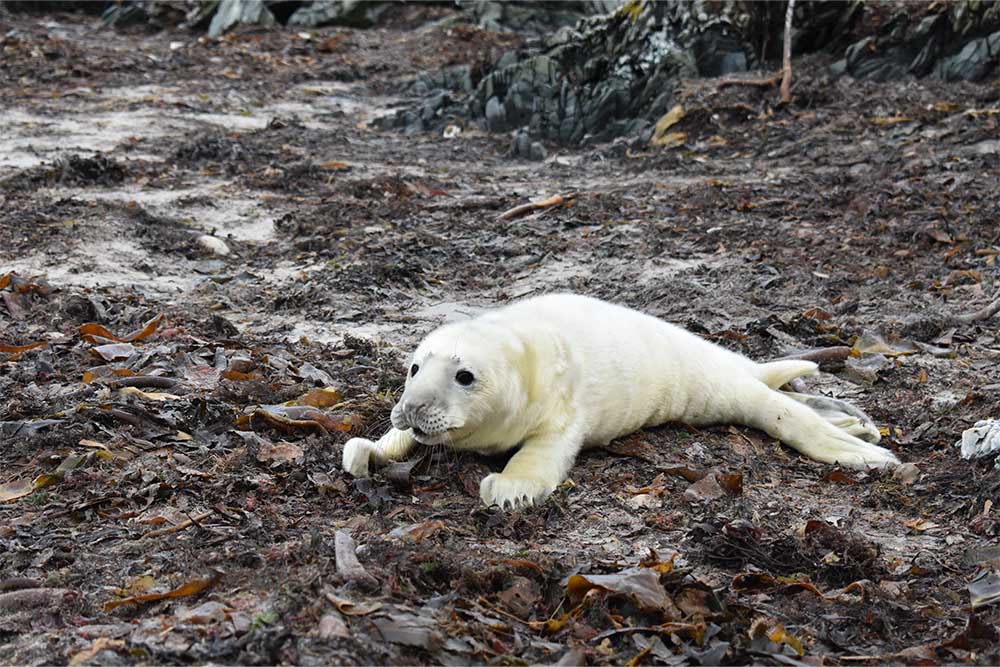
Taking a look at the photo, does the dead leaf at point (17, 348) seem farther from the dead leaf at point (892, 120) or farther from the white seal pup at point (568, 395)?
the dead leaf at point (892, 120)

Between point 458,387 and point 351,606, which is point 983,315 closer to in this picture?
point 458,387

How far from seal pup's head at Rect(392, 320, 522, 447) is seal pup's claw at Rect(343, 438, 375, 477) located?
193 millimetres

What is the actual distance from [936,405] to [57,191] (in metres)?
7.32

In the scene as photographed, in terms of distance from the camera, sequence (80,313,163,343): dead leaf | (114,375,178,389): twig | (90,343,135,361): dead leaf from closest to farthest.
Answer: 1. (114,375,178,389): twig
2. (90,343,135,361): dead leaf
3. (80,313,163,343): dead leaf

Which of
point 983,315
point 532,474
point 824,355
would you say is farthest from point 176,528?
point 983,315

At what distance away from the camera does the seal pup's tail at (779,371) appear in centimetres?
498

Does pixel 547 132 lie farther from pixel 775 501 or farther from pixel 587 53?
pixel 775 501

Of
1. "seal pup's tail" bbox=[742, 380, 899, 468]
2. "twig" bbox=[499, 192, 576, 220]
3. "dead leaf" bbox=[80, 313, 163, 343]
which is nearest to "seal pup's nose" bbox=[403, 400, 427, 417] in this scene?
"seal pup's tail" bbox=[742, 380, 899, 468]

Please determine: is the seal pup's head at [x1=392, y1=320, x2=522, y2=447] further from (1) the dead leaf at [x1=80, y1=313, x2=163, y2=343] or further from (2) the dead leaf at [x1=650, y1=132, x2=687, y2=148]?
(2) the dead leaf at [x1=650, y1=132, x2=687, y2=148]

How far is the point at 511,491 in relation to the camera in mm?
3721

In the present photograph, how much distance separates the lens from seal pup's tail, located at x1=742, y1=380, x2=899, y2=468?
4.41 metres

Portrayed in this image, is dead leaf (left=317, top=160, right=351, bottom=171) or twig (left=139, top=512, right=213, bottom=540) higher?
twig (left=139, top=512, right=213, bottom=540)

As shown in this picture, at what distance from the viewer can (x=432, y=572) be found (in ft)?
10.1

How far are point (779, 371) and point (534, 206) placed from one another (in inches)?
196
